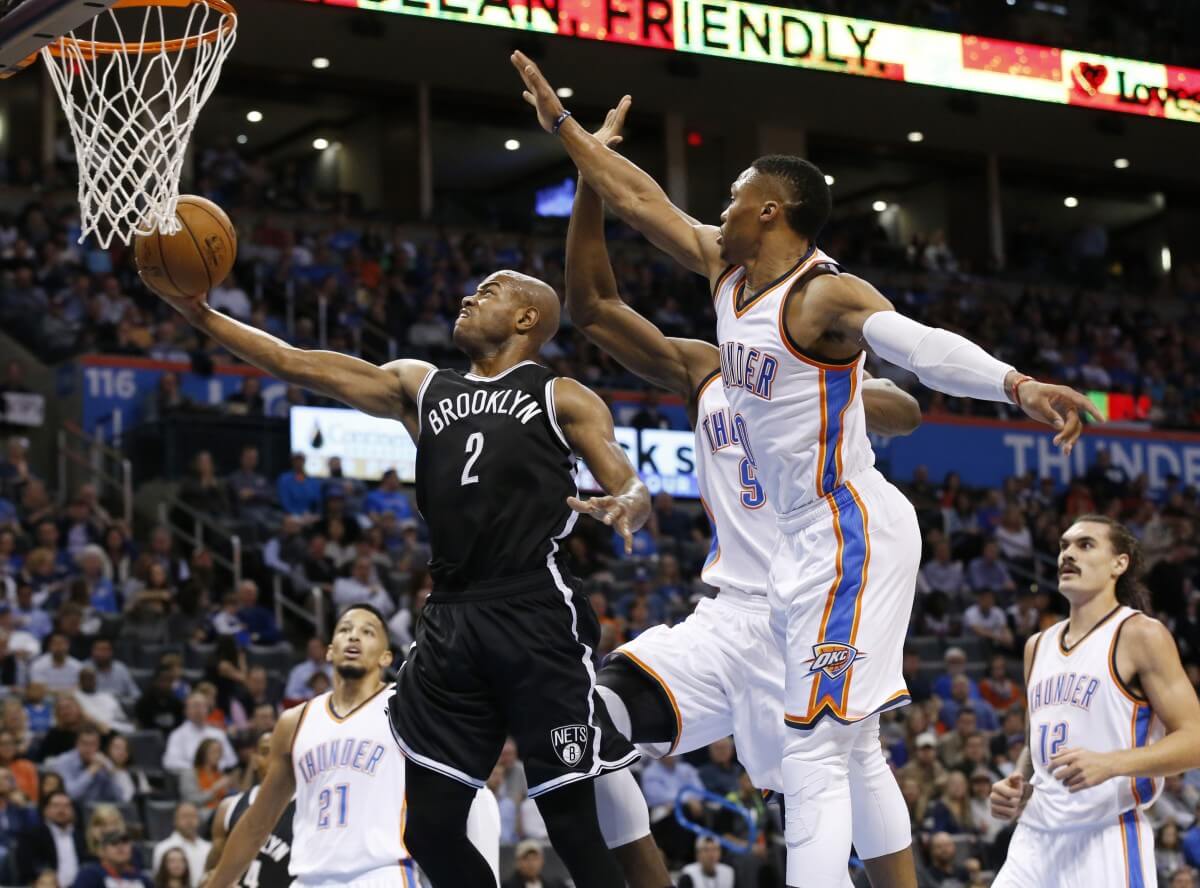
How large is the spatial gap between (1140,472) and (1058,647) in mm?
17273

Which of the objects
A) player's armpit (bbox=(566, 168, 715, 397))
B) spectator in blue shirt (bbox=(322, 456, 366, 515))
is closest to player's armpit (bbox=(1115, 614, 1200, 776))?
player's armpit (bbox=(566, 168, 715, 397))

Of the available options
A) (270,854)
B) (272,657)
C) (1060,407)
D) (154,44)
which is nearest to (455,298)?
(272,657)

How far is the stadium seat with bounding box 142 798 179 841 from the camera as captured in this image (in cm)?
1058

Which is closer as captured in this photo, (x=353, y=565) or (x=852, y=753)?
(x=852, y=753)

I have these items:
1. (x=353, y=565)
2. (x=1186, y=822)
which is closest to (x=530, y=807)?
(x=353, y=565)

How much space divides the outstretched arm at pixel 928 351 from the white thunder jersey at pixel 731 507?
84cm

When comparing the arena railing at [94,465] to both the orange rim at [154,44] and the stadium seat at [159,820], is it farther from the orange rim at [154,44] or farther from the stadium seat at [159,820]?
the orange rim at [154,44]

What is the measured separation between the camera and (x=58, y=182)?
2059cm

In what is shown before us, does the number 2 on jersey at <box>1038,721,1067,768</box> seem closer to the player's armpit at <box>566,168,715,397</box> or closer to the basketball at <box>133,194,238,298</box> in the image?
the player's armpit at <box>566,168,715,397</box>

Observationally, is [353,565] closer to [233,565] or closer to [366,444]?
[233,565]

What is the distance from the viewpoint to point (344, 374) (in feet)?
17.1

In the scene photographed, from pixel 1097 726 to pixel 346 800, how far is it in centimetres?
292

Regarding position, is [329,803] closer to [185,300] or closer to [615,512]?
[185,300]

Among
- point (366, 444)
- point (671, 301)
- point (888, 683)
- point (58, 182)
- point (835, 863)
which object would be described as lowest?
Result: point (835, 863)
